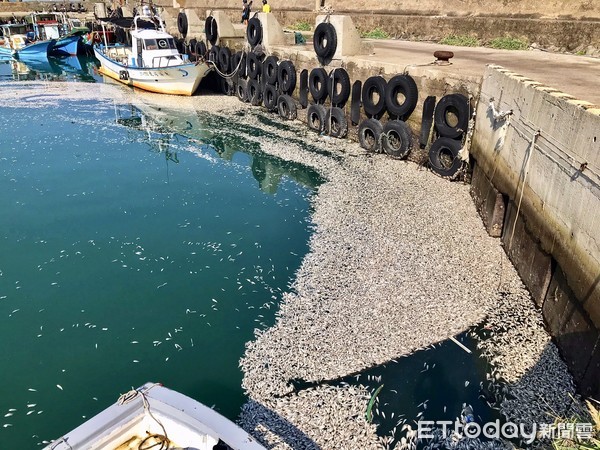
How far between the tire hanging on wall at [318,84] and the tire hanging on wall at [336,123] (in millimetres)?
705

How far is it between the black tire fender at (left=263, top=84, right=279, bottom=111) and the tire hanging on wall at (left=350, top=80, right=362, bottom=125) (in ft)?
17.3

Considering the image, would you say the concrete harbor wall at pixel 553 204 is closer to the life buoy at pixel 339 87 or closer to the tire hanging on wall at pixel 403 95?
the tire hanging on wall at pixel 403 95

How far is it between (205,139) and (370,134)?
682 cm

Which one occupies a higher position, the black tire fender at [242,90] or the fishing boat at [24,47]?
the fishing boat at [24,47]

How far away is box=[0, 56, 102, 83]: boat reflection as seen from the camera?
3017 centimetres

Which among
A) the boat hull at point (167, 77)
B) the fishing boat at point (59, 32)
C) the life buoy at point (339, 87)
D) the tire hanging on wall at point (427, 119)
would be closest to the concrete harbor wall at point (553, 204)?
the tire hanging on wall at point (427, 119)

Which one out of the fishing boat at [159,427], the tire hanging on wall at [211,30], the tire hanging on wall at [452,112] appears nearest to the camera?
the fishing boat at [159,427]

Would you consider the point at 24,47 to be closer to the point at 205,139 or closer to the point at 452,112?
the point at 205,139

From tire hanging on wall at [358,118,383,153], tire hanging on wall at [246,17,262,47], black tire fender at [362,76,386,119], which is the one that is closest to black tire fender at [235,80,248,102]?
tire hanging on wall at [246,17,262,47]

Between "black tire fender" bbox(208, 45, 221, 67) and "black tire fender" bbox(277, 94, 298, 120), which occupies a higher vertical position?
"black tire fender" bbox(208, 45, 221, 67)

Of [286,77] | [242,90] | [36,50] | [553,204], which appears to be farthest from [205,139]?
[36,50]

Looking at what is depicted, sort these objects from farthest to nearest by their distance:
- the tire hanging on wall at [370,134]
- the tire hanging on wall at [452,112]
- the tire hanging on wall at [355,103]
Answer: the tire hanging on wall at [355,103] → the tire hanging on wall at [370,134] → the tire hanging on wall at [452,112]

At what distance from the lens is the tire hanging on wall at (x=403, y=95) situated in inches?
545

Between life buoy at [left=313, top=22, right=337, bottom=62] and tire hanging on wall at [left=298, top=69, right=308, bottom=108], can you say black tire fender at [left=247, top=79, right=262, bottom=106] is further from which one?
life buoy at [left=313, top=22, right=337, bottom=62]
